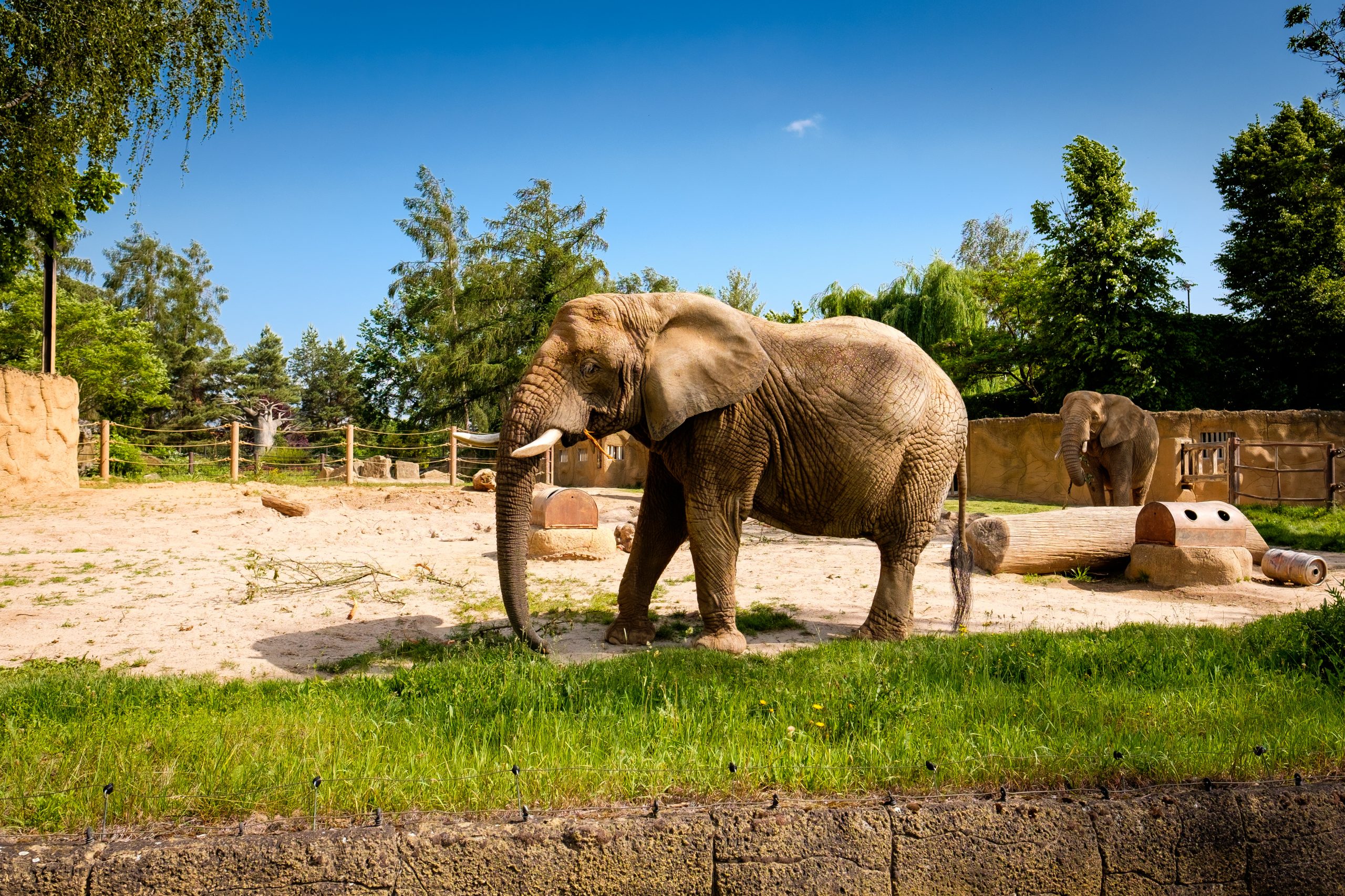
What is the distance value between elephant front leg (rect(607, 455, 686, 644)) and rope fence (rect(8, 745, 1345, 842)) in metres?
3.64

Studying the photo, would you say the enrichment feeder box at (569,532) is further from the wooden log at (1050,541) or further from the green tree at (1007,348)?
the green tree at (1007,348)

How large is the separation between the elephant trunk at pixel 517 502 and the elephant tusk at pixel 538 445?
0.03 metres

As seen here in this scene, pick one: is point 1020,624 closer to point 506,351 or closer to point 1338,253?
point 1338,253

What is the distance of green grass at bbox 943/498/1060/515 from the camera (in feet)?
60.0

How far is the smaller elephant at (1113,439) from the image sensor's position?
1577 centimetres

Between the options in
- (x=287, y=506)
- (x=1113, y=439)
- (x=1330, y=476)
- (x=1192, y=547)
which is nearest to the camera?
(x=1192, y=547)

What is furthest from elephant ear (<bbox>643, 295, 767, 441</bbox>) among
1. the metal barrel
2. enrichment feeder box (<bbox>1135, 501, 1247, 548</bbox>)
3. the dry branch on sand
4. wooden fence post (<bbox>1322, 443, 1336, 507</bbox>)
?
wooden fence post (<bbox>1322, 443, 1336, 507</bbox>)

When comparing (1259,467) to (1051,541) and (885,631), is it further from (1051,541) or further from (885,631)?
(885,631)

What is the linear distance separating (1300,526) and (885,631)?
11.2 meters

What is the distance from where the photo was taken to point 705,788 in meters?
3.21

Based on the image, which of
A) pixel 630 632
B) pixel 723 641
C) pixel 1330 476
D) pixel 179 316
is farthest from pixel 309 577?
pixel 179 316

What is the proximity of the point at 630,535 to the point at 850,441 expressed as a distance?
6.25 metres

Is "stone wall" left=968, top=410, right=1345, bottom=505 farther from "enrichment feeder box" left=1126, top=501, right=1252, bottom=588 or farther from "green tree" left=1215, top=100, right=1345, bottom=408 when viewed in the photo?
"enrichment feeder box" left=1126, top=501, right=1252, bottom=588

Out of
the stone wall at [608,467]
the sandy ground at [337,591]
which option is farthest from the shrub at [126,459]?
the stone wall at [608,467]
